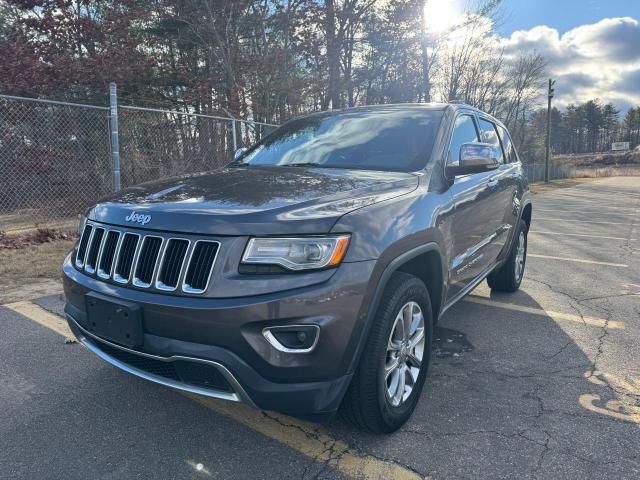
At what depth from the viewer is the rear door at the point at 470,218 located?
3344mm

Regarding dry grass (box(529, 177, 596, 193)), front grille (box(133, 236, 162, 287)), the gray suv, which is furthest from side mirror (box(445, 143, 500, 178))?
dry grass (box(529, 177, 596, 193))

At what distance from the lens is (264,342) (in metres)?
2.07

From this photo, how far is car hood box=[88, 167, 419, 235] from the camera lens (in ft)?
7.16

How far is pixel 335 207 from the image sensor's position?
2.33m

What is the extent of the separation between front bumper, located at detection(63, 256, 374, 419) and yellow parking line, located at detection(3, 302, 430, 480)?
34cm

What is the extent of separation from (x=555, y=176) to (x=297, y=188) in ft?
164

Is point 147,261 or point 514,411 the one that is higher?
point 147,261

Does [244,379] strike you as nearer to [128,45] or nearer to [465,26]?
[128,45]

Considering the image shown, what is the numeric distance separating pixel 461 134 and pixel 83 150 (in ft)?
28.5

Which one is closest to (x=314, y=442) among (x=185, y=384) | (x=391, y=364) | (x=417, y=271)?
(x=391, y=364)

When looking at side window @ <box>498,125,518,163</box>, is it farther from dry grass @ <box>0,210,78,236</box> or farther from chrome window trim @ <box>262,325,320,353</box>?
dry grass @ <box>0,210,78,236</box>

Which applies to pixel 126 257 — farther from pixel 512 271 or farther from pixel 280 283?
pixel 512 271

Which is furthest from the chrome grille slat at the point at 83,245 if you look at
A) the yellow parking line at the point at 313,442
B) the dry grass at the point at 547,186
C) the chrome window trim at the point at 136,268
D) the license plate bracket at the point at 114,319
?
the dry grass at the point at 547,186

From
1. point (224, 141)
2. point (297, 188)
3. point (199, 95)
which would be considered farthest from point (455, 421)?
point (199, 95)
